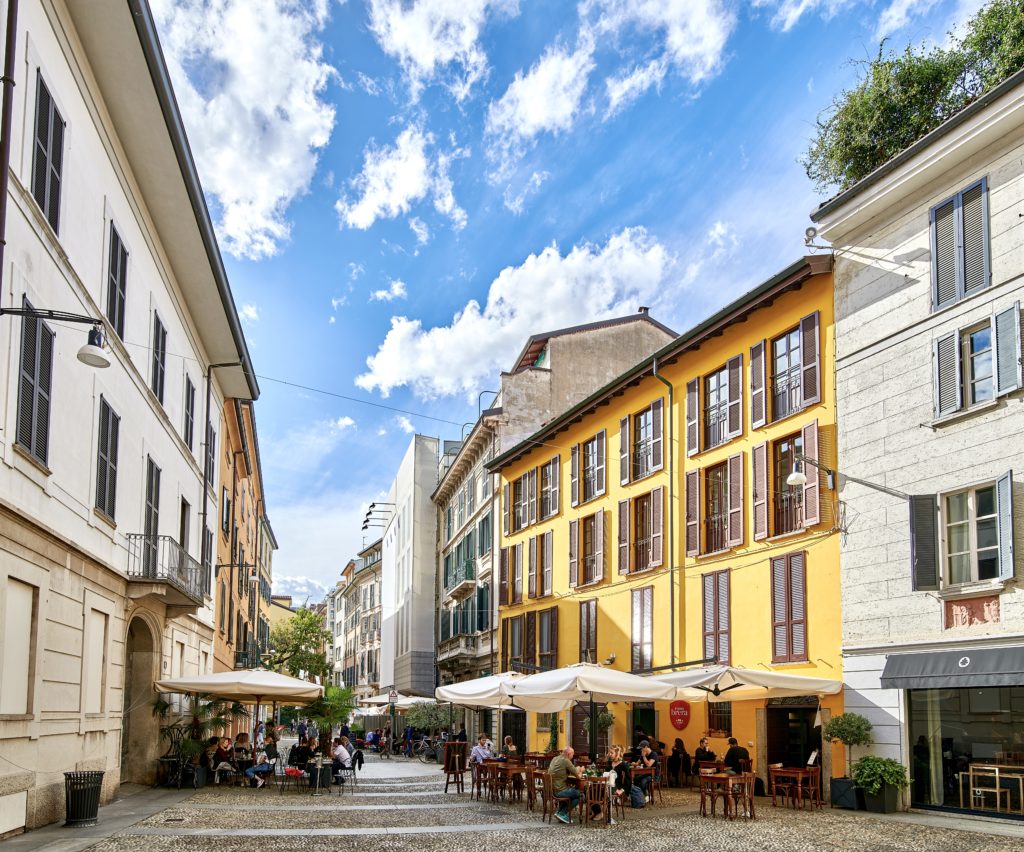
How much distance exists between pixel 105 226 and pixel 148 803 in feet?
32.0

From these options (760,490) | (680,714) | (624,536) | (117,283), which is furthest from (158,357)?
(680,714)

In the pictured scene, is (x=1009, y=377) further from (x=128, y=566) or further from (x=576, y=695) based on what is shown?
(x=128, y=566)

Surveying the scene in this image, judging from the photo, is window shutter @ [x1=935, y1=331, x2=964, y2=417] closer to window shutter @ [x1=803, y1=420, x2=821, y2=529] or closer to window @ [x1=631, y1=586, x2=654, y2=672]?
window shutter @ [x1=803, y1=420, x2=821, y2=529]

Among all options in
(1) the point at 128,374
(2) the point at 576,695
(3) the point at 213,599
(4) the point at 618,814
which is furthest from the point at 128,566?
(3) the point at 213,599

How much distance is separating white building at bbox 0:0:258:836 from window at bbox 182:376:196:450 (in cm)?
170

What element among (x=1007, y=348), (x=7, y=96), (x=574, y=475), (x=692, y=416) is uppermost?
(x=7, y=96)

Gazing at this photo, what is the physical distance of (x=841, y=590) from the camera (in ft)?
65.6

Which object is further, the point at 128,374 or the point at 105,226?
the point at 128,374

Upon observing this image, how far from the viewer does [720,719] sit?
78.3 feet

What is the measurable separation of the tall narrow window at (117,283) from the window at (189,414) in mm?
7907

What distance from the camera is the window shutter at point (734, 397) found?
24.2 meters

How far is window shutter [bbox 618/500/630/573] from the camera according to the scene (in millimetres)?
29078

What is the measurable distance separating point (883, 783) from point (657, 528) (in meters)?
10.4

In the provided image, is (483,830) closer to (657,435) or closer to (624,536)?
(657,435)
